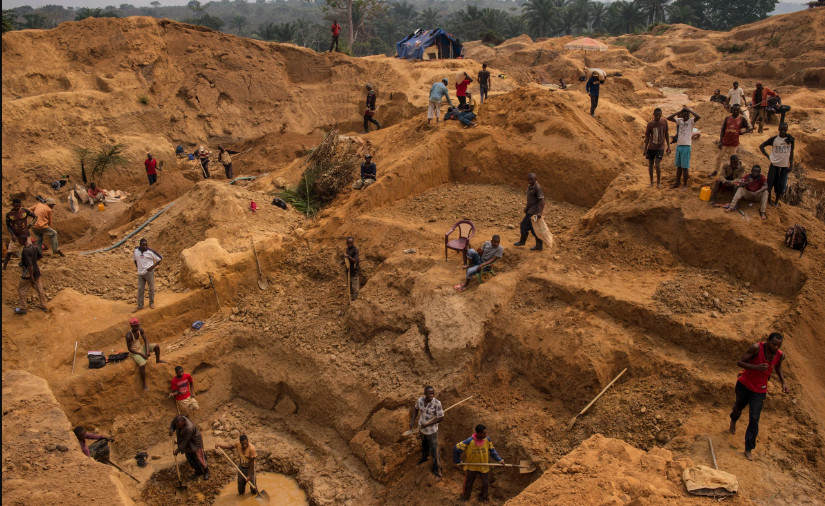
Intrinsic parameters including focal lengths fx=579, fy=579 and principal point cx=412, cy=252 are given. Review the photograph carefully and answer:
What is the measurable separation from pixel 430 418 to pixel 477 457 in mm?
887

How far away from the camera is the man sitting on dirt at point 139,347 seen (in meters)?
9.18

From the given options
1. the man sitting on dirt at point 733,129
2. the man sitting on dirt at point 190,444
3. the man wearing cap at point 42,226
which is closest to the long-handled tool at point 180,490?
the man sitting on dirt at point 190,444

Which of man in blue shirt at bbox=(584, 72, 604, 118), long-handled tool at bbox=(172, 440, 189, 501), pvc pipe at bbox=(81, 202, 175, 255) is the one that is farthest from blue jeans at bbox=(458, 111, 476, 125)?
long-handled tool at bbox=(172, 440, 189, 501)

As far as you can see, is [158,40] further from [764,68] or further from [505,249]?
[764,68]

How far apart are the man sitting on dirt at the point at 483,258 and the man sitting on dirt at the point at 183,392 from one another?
4.52 meters

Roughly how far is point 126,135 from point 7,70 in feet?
12.0

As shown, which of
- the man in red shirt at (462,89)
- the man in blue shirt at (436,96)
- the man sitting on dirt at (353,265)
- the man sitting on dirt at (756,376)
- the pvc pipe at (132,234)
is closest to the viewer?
the man sitting on dirt at (756,376)

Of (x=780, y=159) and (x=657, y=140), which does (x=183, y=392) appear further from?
(x=780, y=159)

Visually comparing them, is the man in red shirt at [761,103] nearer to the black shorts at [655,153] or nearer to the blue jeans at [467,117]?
the black shorts at [655,153]

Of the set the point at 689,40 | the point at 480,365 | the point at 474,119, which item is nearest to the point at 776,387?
the point at 480,365

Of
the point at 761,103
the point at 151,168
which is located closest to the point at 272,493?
the point at 151,168

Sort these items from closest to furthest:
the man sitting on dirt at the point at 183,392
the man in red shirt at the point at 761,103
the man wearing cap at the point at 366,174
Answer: the man sitting on dirt at the point at 183,392
the man wearing cap at the point at 366,174
the man in red shirt at the point at 761,103

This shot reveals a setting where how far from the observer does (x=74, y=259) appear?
10.9 meters

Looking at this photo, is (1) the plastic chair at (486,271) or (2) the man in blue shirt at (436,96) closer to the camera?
(1) the plastic chair at (486,271)
